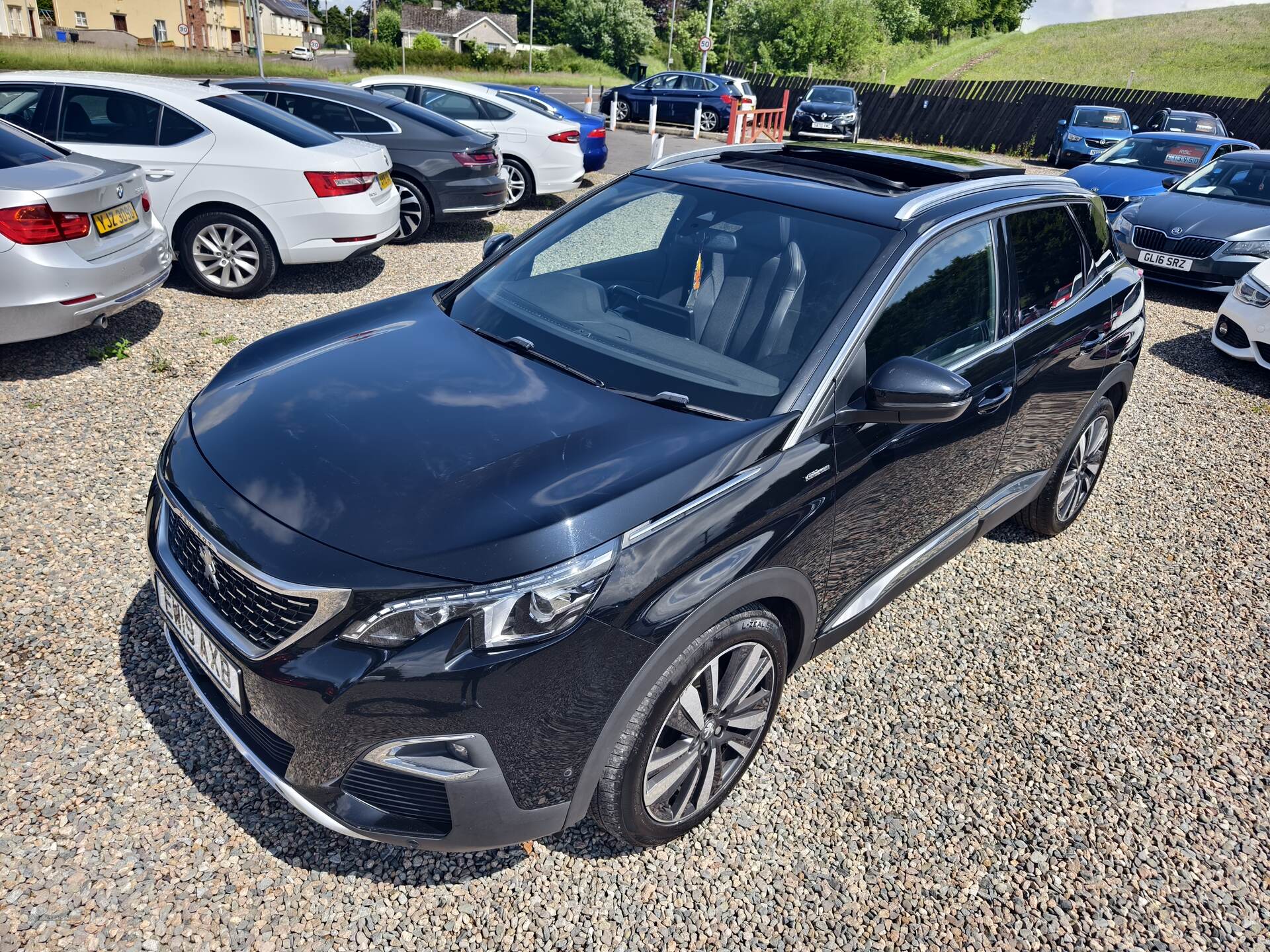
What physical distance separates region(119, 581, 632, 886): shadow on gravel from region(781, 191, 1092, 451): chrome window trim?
1423mm

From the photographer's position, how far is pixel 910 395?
103 inches

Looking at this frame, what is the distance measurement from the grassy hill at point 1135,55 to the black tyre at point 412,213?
152 feet

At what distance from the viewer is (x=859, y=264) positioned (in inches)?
114

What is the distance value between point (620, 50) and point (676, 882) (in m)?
81.5

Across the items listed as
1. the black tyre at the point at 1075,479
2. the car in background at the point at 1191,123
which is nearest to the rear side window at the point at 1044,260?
the black tyre at the point at 1075,479

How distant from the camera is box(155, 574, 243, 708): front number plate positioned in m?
2.31

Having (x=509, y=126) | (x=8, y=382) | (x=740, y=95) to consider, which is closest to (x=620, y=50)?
(x=740, y=95)

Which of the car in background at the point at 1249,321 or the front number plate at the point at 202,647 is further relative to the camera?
the car in background at the point at 1249,321

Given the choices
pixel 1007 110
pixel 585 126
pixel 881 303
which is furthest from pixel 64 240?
pixel 1007 110

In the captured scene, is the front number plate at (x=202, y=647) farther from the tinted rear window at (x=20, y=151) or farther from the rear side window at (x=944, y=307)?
the tinted rear window at (x=20, y=151)

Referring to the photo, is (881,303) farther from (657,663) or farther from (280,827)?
(280,827)

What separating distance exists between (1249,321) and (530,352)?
699 centimetres

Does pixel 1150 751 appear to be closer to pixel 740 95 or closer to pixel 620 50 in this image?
pixel 740 95

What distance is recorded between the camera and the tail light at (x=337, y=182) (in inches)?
273
